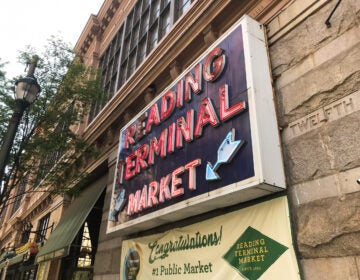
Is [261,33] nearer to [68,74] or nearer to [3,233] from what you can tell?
[68,74]

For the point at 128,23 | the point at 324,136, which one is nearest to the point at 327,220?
the point at 324,136

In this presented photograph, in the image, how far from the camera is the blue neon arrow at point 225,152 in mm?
4699

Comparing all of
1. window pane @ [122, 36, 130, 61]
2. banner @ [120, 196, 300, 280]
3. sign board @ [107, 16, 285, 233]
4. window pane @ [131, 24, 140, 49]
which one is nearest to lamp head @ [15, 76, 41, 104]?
sign board @ [107, 16, 285, 233]

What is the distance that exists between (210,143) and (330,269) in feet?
7.89

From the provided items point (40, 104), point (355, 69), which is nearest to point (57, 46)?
point (40, 104)

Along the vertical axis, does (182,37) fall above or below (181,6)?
below

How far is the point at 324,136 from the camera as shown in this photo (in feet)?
13.6

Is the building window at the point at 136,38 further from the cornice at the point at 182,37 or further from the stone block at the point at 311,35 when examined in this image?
the stone block at the point at 311,35

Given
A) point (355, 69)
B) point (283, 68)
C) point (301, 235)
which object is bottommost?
point (301, 235)

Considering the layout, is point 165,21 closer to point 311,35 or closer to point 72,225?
point 72,225

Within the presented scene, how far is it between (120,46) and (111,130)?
5295 mm


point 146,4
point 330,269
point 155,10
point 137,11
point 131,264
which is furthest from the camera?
point 137,11

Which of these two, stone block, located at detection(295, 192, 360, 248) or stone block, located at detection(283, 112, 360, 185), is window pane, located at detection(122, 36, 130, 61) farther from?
stone block, located at detection(295, 192, 360, 248)

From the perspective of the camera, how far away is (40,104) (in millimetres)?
10836
